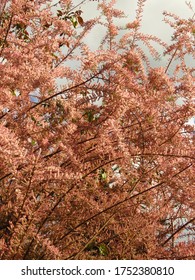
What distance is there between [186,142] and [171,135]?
133 millimetres

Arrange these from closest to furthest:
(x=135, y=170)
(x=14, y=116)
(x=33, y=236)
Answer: (x=33, y=236)
(x=135, y=170)
(x=14, y=116)

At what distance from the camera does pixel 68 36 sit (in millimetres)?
3281

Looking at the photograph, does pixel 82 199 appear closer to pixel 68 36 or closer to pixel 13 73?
pixel 13 73

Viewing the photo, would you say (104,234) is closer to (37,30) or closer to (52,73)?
(52,73)

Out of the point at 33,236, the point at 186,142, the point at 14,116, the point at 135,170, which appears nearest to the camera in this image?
the point at 33,236

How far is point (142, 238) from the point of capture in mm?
2703

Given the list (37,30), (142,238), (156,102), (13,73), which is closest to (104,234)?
(142,238)

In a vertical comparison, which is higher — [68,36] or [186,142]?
[68,36]

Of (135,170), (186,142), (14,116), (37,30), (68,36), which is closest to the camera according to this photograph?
(135,170)

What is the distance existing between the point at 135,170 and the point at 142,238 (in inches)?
18.9

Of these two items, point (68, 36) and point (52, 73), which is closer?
point (52, 73)

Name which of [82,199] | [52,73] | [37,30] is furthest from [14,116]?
[37,30]

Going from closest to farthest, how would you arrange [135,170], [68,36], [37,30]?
[135,170], [68,36], [37,30]

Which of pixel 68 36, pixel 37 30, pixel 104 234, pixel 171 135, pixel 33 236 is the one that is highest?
pixel 37 30
